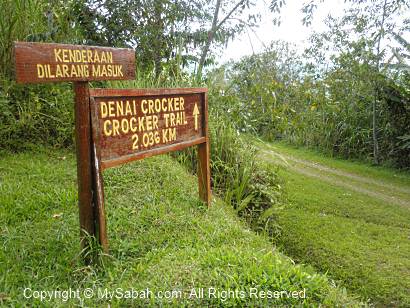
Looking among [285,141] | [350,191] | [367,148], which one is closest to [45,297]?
[350,191]

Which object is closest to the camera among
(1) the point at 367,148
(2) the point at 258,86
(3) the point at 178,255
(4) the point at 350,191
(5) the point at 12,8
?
(3) the point at 178,255

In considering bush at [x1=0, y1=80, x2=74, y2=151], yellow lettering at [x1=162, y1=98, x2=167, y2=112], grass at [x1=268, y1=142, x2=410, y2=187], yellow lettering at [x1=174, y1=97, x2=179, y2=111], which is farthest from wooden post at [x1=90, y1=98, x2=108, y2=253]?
grass at [x1=268, y1=142, x2=410, y2=187]

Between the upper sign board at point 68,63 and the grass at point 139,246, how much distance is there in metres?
1.09

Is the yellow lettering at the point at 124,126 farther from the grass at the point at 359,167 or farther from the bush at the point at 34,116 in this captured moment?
the grass at the point at 359,167

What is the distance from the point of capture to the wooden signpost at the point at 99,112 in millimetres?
2080

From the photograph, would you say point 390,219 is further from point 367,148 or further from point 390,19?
point 390,19

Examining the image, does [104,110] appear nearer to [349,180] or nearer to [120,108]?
[120,108]

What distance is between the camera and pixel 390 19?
26.9ft

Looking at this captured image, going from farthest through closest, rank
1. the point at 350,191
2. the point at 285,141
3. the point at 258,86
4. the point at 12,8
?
the point at 285,141 < the point at 350,191 < the point at 258,86 < the point at 12,8

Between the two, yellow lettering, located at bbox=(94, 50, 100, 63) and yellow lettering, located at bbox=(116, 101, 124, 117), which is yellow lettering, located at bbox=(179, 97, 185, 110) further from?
yellow lettering, located at bbox=(94, 50, 100, 63)

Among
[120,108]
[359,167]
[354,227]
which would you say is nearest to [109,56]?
[120,108]

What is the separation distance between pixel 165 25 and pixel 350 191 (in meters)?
3.77

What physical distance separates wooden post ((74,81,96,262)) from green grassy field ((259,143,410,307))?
2.19 metres

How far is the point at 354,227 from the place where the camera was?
182 inches
